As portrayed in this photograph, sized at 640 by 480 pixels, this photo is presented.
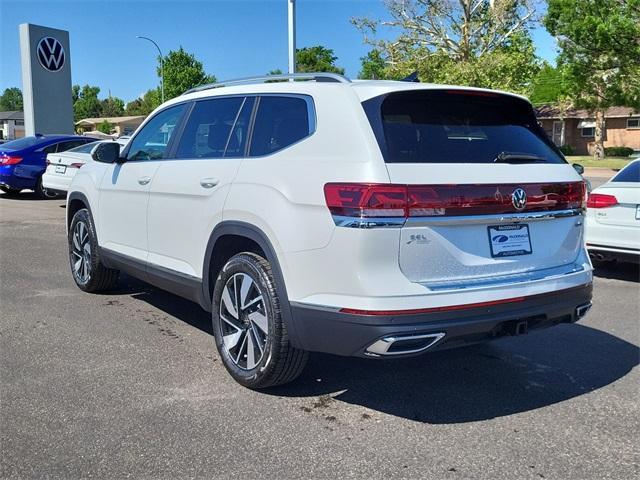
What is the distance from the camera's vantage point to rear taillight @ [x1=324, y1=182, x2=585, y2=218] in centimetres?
318

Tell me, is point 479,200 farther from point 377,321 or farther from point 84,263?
point 84,263

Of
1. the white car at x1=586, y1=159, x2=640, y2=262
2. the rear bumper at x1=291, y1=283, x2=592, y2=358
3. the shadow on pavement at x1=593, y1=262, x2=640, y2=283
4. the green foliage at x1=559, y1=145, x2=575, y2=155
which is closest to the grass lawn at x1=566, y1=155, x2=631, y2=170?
the green foliage at x1=559, y1=145, x2=575, y2=155

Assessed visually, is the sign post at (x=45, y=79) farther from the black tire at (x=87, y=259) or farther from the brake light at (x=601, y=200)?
the brake light at (x=601, y=200)

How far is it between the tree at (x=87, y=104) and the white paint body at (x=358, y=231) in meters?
124

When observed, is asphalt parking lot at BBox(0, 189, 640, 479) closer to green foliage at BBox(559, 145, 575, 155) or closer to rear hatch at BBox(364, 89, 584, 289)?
rear hatch at BBox(364, 89, 584, 289)

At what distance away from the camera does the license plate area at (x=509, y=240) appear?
349cm

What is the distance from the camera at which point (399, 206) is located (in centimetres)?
319

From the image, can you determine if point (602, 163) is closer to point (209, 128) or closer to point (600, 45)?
point (600, 45)

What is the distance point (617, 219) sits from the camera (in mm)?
7207

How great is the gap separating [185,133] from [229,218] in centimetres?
119

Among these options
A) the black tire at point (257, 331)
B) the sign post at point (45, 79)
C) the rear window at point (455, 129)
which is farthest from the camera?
the sign post at point (45, 79)

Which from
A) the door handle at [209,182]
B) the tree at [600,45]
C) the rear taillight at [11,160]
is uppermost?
the tree at [600,45]

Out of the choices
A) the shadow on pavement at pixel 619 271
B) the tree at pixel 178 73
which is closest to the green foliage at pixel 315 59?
the tree at pixel 178 73

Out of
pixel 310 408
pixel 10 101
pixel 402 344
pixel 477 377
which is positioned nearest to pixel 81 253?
pixel 310 408
